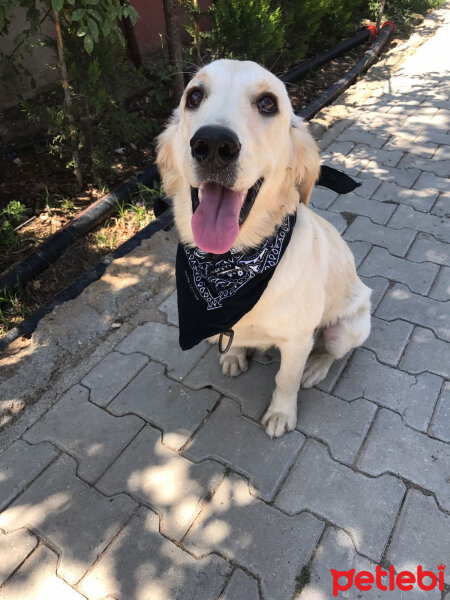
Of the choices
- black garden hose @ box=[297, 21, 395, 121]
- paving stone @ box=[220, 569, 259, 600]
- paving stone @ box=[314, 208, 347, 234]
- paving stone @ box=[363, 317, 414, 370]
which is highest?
black garden hose @ box=[297, 21, 395, 121]

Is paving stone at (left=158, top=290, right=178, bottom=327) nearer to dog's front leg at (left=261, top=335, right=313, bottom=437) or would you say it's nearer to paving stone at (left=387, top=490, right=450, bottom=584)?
dog's front leg at (left=261, top=335, right=313, bottom=437)

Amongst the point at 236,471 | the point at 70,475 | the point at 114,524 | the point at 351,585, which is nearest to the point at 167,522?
the point at 114,524

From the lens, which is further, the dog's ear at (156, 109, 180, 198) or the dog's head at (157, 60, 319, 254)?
the dog's ear at (156, 109, 180, 198)

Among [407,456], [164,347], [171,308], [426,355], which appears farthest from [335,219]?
[407,456]

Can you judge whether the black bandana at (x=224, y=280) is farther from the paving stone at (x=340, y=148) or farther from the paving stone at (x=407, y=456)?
the paving stone at (x=340, y=148)

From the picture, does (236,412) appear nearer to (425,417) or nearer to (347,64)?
(425,417)

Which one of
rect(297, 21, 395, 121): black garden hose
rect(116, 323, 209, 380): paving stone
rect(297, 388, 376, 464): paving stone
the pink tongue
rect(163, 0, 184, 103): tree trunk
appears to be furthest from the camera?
rect(297, 21, 395, 121): black garden hose

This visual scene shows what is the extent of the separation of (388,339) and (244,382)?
1.03m

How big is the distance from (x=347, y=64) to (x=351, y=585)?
745cm

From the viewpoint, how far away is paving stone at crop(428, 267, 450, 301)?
3.14 meters

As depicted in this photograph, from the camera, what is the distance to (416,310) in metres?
3.05

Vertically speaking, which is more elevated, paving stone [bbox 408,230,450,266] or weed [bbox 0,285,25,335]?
paving stone [bbox 408,230,450,266]

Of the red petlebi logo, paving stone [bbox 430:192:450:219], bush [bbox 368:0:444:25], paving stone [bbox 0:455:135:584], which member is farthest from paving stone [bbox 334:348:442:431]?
bush [bbox 368:0:444:25]

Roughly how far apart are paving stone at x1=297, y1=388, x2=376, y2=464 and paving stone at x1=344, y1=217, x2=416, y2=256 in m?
1.54
